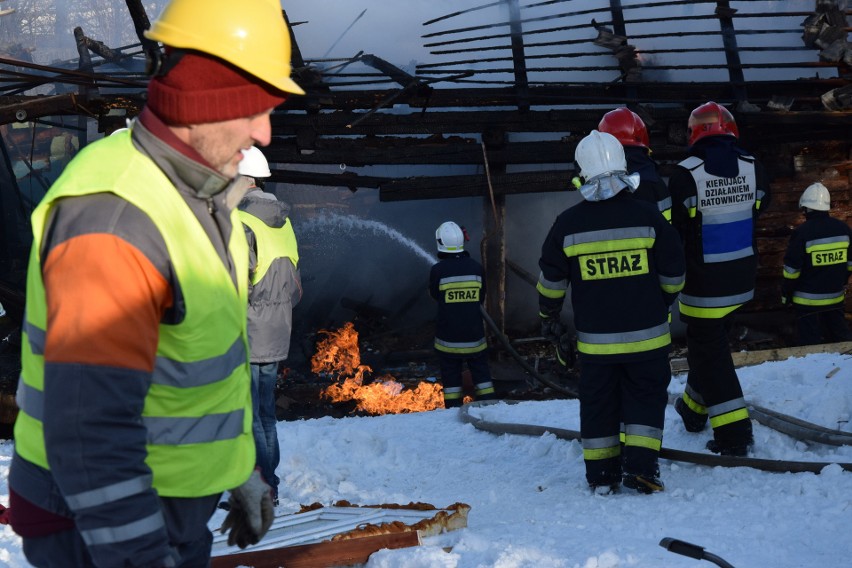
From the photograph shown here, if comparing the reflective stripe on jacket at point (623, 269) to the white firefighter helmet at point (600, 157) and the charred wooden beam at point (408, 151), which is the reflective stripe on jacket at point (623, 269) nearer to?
the white firefighter helmet at point (600, 157)

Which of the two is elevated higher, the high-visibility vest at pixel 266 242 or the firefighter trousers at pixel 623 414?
the high-visibility vest at pixel 266 242

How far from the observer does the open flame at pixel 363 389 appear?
10.8m

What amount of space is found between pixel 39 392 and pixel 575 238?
11.9 feet

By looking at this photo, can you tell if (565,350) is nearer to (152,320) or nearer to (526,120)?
(152,320)

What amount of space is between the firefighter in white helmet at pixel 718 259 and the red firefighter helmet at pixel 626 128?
329mm

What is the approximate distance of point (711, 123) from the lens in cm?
573

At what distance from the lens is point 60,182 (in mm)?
1717

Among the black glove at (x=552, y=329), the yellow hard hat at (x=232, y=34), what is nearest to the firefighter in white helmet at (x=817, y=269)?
the black glove at (x=552, y=329)

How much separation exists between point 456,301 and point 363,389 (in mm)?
2166

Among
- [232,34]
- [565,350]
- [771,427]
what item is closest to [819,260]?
[771,427]

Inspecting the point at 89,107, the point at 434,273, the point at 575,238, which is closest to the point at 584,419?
the point at 575,238

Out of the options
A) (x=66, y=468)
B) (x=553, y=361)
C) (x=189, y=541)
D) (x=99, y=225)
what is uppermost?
(x=99, y=225)

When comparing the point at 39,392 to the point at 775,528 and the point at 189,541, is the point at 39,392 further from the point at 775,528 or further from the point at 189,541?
the point at 775,528

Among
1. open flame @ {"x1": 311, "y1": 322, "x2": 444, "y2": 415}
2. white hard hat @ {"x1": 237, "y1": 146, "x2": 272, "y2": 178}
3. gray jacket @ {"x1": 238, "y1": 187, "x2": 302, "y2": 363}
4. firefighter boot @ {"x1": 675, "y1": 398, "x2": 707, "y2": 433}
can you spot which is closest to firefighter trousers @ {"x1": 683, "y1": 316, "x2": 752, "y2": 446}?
firefighter boot @ {"x1": 675, "y1": 398, "x2": 707, "y2": 433}
